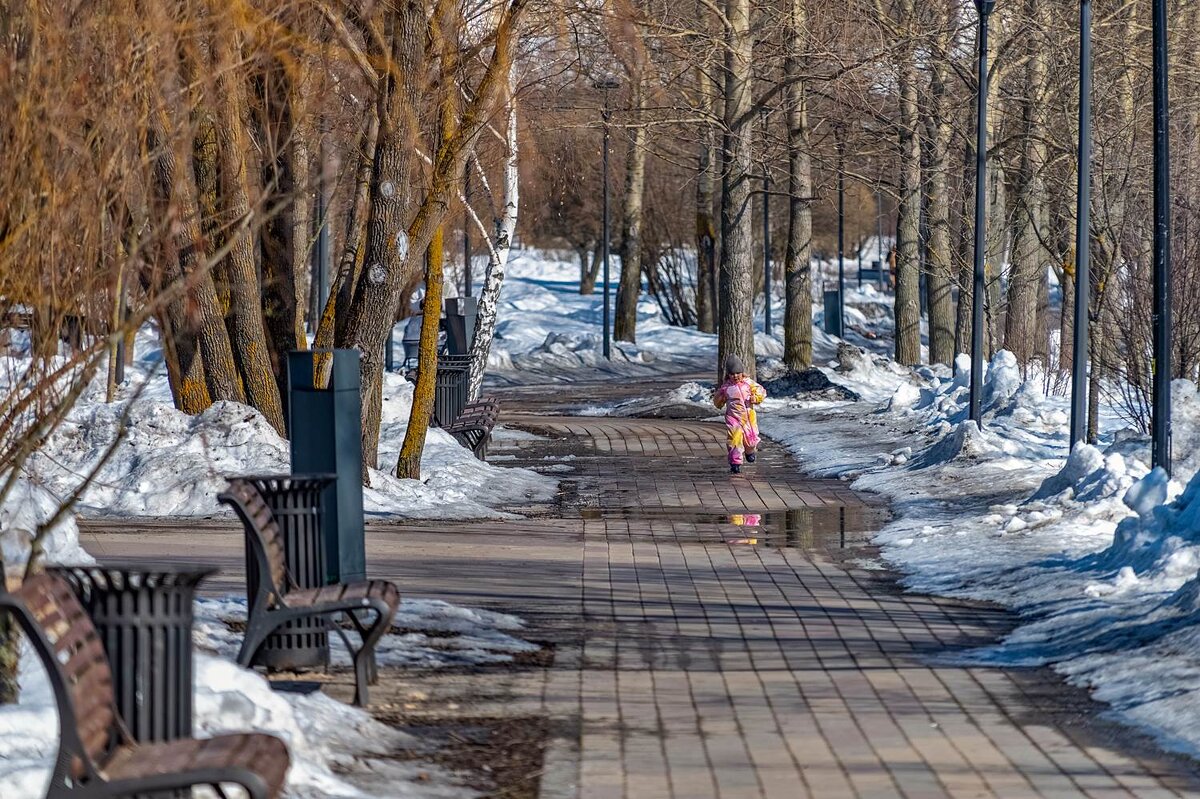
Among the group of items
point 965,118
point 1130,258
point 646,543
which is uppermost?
point 965,118

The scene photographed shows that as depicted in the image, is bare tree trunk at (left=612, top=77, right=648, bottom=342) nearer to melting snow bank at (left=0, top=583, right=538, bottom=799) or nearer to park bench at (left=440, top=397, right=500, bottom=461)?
park bench at (left=440, top=397, right=500, bottom=461)

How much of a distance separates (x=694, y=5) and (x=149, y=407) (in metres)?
16.2

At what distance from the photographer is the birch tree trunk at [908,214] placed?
28328mm

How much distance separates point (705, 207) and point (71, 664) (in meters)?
38.7

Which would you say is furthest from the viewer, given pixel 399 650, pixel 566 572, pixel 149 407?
pixel 149 407

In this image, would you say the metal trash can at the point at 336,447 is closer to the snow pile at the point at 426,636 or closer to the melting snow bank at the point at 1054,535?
the snow pile at the point at 426,636

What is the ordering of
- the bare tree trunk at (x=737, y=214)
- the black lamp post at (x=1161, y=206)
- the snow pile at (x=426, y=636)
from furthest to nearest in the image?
1. the bare tree trunk at (x=737, y=214)
2. the black lamp post at (x=1161, y=206)
3. the snow pile at (x=426, y=636)

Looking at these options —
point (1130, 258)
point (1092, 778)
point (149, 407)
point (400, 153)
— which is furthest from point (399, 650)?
point (1130, 258)

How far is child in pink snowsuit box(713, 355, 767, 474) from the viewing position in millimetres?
18359

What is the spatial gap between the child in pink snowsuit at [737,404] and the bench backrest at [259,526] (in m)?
10.9


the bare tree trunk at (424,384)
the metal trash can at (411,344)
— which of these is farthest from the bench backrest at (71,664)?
the metal trash can at (411,344)

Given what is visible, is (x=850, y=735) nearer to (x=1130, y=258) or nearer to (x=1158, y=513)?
(x=1158, y=513)

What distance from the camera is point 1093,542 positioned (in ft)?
39.1

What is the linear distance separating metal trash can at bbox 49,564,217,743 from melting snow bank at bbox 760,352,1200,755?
382 centimetres
